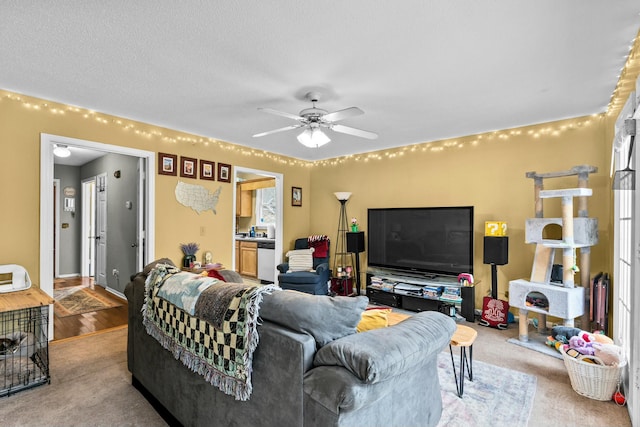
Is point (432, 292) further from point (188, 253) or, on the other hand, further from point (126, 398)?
point (126, 398)

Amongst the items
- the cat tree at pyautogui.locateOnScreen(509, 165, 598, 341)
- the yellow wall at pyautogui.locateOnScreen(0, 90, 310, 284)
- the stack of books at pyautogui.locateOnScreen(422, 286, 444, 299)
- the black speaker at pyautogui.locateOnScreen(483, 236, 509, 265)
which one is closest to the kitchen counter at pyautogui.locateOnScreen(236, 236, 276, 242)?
the yellow wall at pyautogui.locateOnScreen(0, 90, 310, 284)

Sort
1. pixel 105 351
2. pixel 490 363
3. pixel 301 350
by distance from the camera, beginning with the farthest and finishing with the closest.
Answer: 1. pixel 105 351
2. pixel 490 363
3. pixel 301 350

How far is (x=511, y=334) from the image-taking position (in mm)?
3619

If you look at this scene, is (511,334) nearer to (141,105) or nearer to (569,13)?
Answer: (569,13)

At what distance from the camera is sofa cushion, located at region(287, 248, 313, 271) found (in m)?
5.49

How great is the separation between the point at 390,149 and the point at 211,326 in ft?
13.9

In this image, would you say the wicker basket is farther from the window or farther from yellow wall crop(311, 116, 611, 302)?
the window

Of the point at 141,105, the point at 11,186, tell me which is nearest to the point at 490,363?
the point at 141,105

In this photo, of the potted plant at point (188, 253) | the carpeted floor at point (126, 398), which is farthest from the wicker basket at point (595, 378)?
the potted plant at point (188, 253)

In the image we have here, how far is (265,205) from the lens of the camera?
7.56 meters

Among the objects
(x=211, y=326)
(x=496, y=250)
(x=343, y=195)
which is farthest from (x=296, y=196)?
(x=211, y=326)

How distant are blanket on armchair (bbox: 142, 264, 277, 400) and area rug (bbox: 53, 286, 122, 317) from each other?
3098mm

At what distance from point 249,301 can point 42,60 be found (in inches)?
99.3

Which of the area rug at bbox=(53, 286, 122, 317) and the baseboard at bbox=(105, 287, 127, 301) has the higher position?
the baseboard at bbox=(105, 287, 127, 301)
